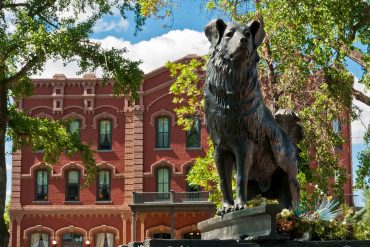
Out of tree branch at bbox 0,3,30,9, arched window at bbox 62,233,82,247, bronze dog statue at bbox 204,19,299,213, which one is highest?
tree branch at bbox 0,3,30,9

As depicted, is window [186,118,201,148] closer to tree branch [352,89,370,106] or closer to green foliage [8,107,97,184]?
A: green foliage [8,107,97,184]

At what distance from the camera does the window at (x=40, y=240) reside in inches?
1604

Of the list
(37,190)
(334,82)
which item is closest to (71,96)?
(37,190)

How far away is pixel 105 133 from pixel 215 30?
3564 centimetres

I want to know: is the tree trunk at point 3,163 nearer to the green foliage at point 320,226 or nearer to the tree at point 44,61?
the tree at point 44,61

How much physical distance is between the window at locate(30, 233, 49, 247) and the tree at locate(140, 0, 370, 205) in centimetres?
2521

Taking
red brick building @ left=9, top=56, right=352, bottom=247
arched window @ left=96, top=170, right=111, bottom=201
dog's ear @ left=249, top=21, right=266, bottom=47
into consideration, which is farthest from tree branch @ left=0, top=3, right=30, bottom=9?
arched window @ left=96, top=170, right=111, bottom=201

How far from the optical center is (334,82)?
16.5m

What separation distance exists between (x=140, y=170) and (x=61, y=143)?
66.8 feet

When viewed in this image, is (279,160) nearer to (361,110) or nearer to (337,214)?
(337,214)

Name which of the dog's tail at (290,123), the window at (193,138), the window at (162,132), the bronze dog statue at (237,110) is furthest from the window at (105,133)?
the bronze dog statue at (237,110)

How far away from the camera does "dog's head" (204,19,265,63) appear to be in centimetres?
641

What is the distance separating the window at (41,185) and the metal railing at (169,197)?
5731mm

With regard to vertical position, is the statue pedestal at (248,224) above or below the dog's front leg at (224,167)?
below
